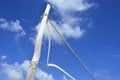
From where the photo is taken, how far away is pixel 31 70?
3906cm

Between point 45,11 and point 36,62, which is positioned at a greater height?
point 45,11

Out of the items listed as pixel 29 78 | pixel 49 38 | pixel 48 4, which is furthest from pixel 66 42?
pixel 29 78

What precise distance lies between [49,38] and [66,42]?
11.6ft

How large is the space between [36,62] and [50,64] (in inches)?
124

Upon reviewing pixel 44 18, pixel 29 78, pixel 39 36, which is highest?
pixel 44 18

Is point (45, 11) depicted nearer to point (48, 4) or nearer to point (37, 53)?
point (48, 4)

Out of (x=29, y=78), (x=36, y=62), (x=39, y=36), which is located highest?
(x=39, y=36)

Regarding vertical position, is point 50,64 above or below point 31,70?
above

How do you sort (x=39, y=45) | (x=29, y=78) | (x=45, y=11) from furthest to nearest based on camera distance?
(x=45, y=11) → (x=39, y=45) → (x=29, y=78)

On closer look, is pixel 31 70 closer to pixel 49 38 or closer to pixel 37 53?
pixel 37 53

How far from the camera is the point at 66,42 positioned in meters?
45.8

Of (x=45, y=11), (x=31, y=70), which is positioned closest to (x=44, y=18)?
(x=45, y=11)

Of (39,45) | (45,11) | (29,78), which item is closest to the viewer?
(29,78)

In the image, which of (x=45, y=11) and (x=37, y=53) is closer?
(x=37, y=53)
